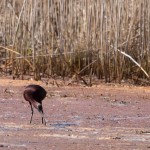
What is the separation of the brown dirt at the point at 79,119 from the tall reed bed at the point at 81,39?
0.34m

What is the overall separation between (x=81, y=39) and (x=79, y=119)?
11.9 feet

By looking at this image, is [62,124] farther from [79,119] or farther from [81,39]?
[81,39]

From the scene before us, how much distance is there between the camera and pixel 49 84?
11.0 metres

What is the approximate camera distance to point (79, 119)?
7.99m

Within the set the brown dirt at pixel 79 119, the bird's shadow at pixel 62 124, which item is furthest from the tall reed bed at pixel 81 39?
the bird's shadow at pixel 62 124

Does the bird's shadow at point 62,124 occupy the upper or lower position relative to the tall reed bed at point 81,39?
lower

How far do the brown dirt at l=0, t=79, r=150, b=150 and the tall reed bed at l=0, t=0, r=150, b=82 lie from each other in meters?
0.34

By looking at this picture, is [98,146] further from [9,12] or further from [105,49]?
[9,12]


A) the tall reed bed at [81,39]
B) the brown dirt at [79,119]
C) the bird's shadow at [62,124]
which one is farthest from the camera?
the tall reed bed at [81,39]

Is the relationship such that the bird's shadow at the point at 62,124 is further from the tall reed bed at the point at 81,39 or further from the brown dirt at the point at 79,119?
the tall reed bed at the point at 81,39

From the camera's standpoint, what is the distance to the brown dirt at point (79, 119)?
6.47 metres

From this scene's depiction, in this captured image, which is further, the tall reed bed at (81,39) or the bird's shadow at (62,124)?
the tall reed bed at (81,39)

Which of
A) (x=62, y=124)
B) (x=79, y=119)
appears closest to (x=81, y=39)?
(x=79, y=119)

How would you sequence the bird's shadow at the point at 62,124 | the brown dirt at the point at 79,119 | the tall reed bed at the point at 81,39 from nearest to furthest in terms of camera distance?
the brown dirt at the point at 79,119 → the bird's shadow at the point at 62,124 → the tall reed bed at the point at 81,39
